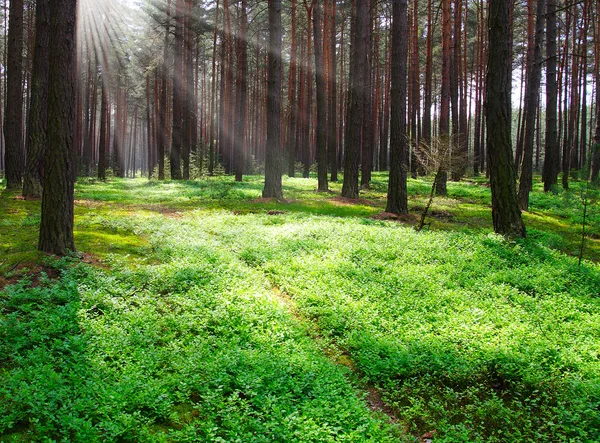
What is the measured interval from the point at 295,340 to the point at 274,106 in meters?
12.4

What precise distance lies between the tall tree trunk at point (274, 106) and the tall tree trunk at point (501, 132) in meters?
7.95

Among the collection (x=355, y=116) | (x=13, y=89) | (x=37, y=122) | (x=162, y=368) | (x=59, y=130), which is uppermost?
(x=13, y=89)

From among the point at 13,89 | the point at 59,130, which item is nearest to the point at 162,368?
the point at 59,130

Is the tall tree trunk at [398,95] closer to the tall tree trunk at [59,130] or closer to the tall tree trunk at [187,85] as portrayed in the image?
the tall tree trunk at [59,130]

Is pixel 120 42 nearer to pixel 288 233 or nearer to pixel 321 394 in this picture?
pixel 288 233

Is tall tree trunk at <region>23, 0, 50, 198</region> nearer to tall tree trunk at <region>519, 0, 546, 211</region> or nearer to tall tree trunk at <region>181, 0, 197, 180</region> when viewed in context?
tall tree trunk at <region>181, 0, 197, 180</region>

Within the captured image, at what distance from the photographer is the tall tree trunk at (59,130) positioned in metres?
6.73

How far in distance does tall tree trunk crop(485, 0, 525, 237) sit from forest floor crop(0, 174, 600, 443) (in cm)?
110

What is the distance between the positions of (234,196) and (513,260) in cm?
1134

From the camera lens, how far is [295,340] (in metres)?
5.27

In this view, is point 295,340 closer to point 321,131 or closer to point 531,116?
point 531,116

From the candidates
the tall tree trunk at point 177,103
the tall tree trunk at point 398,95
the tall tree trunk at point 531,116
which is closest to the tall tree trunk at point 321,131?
the tall tree trunk at point 398,95

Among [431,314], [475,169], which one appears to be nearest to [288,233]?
[431,314]

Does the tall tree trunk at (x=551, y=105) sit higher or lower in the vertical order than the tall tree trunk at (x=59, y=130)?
higher
